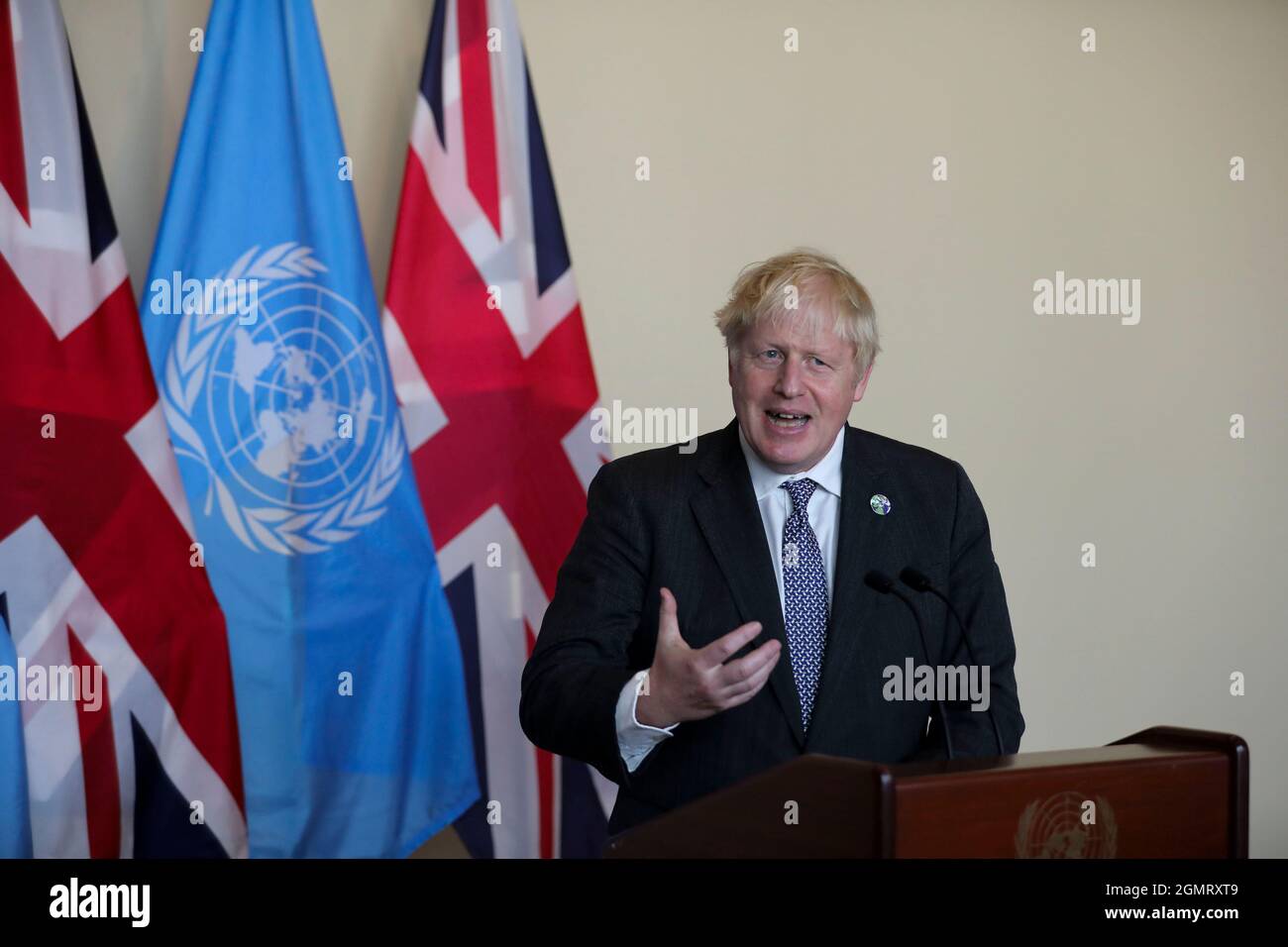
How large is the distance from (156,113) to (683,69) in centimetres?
161

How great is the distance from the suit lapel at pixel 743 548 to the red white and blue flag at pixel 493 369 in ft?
4.18

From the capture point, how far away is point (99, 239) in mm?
3555

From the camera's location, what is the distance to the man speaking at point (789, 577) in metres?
2.31

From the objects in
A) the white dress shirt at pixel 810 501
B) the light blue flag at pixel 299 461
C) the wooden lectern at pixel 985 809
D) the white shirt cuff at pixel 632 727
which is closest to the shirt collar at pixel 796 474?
the white dress shirt at pixel 810 501

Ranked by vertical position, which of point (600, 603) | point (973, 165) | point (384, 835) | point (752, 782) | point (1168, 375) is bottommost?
point (384, 835)

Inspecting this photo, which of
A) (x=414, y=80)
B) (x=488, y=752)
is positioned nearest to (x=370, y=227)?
(x=414, y=80)

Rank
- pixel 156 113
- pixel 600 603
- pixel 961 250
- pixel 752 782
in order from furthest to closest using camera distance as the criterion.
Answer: pixel 961 250, pixel 156 113, pixel 600 603, pixel 752 782

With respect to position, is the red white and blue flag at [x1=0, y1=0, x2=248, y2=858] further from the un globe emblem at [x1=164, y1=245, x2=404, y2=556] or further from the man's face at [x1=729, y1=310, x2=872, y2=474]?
the man's face at [x1=729, y1=310, x2=872, y2=474]

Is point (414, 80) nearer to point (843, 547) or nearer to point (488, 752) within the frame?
point (488, 752)

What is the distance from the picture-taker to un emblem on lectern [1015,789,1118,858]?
5.31 feet

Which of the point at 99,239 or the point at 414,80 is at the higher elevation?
the point at 414,80

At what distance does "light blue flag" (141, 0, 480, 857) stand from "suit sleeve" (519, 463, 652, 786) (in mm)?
1271

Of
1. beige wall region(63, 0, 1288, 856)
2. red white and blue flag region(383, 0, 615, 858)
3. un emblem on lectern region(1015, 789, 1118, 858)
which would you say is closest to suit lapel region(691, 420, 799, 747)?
un emblem on lectern region(1015, 789, 1118, 858)

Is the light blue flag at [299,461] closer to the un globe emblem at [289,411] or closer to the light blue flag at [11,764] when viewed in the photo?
the un globe emblem at [289,411]
